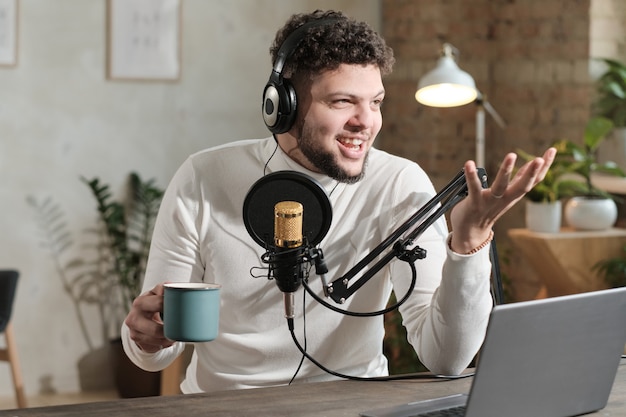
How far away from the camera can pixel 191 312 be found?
1426 mm

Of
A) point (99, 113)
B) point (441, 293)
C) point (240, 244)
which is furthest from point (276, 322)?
point (99, 113)

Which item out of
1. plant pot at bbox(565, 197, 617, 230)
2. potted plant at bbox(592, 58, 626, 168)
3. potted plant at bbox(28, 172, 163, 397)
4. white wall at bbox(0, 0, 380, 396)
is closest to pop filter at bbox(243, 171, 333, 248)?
plant pot at bbox(565, 197, 617, 230)

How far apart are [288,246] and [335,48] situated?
1.64ft

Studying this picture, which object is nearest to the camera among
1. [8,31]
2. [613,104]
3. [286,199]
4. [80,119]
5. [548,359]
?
[548,359]

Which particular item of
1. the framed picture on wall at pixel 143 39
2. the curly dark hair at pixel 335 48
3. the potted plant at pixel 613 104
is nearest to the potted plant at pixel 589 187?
the potted plant at pixel 613 104

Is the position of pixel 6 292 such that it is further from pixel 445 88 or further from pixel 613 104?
pixel 613 104

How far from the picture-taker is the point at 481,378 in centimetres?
131

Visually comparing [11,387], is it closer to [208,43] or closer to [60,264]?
[60,264]

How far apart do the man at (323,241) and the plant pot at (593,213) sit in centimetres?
203

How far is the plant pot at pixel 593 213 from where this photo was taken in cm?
386

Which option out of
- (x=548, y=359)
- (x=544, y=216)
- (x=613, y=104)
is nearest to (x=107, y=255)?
(x=544, y=216)

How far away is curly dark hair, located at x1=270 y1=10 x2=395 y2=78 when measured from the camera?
1.87 m

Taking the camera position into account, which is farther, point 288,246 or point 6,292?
point 6,292

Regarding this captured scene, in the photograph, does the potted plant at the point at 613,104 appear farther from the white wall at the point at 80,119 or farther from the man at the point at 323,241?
the man at the point at 323,241
